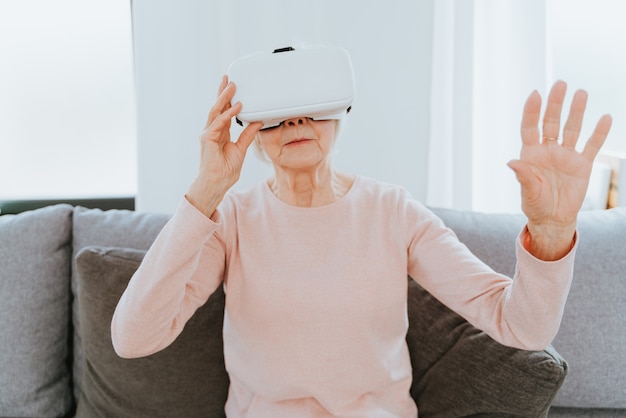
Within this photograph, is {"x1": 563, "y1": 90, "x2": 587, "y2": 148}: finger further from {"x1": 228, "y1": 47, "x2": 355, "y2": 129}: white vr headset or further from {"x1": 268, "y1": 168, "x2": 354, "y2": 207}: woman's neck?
{"x1": 268, "y1": 168, "x2": 354, "y2": 207}: woman's neck

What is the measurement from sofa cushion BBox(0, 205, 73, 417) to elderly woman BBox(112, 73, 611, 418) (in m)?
0.52

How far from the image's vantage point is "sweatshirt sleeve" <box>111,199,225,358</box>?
1.12 metres

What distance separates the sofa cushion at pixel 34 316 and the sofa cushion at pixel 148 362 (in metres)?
0.19

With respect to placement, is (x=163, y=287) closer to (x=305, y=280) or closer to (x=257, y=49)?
(x=305, y=280)

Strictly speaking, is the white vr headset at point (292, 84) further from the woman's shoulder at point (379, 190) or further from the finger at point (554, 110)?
the finger at point (554, 110)

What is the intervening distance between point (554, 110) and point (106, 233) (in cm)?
120

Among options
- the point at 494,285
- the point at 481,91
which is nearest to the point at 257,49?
the point at 481,91

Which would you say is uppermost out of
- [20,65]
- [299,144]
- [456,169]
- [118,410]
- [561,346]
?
[20,65]

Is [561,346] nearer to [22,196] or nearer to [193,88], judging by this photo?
[193,88]

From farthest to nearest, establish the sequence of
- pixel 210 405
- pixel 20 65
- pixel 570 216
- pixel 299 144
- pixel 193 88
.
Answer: pixel 20 65
pixel 193 88
pixel 210 405
pixel 299 144
pixel 570 216

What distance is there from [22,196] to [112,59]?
25.8 inches

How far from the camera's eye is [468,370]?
130 centimetres

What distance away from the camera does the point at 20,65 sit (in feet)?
7.33

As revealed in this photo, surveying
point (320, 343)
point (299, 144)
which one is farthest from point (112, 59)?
point (320, 343)
